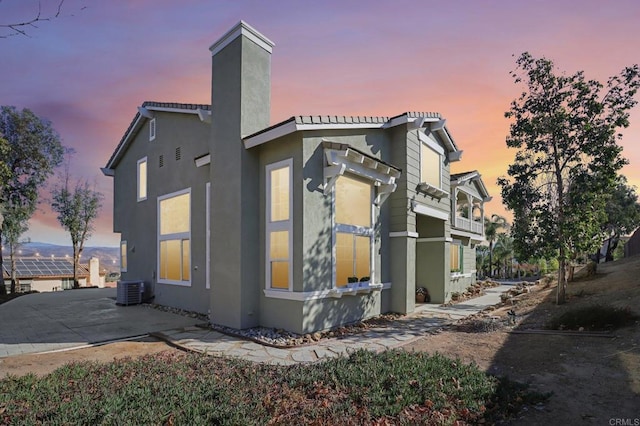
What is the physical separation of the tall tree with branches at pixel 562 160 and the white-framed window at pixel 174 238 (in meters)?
10.8

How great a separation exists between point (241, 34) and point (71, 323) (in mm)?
9156

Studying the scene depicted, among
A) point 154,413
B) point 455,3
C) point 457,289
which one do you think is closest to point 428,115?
point 455,3

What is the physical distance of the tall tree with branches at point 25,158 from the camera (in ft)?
59.0

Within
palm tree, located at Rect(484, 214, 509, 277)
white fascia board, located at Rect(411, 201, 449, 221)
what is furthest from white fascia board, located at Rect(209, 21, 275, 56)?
palm tree, located at Rect(484, 214, 509, 277)

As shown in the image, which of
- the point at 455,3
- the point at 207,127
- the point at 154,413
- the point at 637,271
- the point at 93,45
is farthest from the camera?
the point at 637,271

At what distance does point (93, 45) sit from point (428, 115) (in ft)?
31.4

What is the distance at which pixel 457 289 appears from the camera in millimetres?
16500

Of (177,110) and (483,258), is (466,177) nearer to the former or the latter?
(177,110)

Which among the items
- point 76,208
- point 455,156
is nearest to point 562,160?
point 455,156

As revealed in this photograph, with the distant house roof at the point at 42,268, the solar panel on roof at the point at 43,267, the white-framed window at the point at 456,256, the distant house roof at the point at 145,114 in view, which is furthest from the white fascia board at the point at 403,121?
the solar panel on roof at the point at 43,267

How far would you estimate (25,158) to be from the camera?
18594 mm

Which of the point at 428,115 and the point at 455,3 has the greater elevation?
the point at 455,3

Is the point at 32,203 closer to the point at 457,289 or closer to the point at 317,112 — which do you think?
the point at 317,112

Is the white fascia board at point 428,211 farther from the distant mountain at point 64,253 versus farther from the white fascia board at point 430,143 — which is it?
the distant mountain at point 64,253
